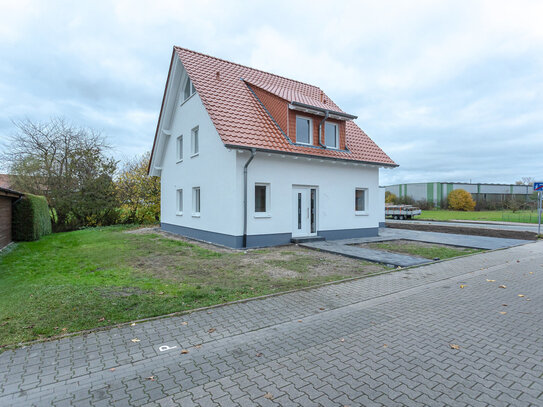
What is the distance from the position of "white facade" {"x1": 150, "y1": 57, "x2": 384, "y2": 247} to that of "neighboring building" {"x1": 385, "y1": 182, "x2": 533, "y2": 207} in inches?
1667

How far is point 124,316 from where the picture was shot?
467cm

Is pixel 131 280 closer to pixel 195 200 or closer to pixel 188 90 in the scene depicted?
pixel 195 200

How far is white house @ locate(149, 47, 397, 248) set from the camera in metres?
11.5

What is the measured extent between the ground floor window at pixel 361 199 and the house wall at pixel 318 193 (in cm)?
24

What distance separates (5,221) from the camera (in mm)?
12836

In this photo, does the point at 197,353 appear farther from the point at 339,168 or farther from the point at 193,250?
the point at 339,168

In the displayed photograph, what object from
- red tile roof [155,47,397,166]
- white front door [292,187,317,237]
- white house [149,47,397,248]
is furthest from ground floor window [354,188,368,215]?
white front door [292,187,317,237]

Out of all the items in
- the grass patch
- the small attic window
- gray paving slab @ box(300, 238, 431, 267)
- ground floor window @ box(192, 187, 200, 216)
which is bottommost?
the grass patch

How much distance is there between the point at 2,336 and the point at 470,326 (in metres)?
6.40

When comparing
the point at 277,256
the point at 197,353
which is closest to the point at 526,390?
the point at 197,353

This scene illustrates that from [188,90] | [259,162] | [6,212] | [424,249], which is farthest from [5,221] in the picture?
[424,249]

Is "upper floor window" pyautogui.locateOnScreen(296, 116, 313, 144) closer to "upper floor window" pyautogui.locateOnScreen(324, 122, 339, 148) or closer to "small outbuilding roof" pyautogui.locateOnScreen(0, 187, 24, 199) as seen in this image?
"upper floor window" pyautogui.locateOnScreen(324, 122, 339, 148)

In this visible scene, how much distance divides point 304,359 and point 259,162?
8789 millimetres

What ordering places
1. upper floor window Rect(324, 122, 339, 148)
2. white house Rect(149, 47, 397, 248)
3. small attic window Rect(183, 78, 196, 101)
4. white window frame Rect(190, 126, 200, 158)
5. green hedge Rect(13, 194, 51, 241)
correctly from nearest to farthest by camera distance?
white house Rect(149, 47, 397, 248) → upper floor window Rect(324, 122, 339, 148) → green hedge Rect(13, 194, 51, 241) → white window frame Rect(190, 126, 200, 158) → small attic window Rect(183, 78, 196, 101)
